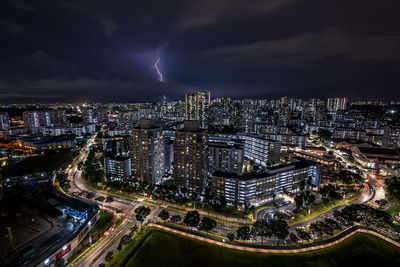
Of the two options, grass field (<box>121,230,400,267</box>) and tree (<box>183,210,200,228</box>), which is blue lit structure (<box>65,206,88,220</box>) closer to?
grass field (<box>121,230,400,267</box>)

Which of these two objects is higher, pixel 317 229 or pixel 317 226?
pixel 317 229

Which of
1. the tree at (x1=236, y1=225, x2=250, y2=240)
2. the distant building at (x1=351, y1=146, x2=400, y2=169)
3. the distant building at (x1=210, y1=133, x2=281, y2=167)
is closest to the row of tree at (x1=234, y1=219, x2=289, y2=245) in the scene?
A: the tree at (x1=236, y1=225, x2=250, y2=240)

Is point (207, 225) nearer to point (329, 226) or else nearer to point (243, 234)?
→ point (243, 234)

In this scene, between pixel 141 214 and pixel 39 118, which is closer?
pixel 141 214

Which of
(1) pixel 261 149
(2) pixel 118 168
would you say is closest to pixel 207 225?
(2) pixel 118 168

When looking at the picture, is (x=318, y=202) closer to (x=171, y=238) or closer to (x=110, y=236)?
(x=171, y=238)

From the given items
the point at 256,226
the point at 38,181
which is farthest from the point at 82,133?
the point at 256,226

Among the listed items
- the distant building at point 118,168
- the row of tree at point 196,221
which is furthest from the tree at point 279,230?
the distant building at point 118,168
